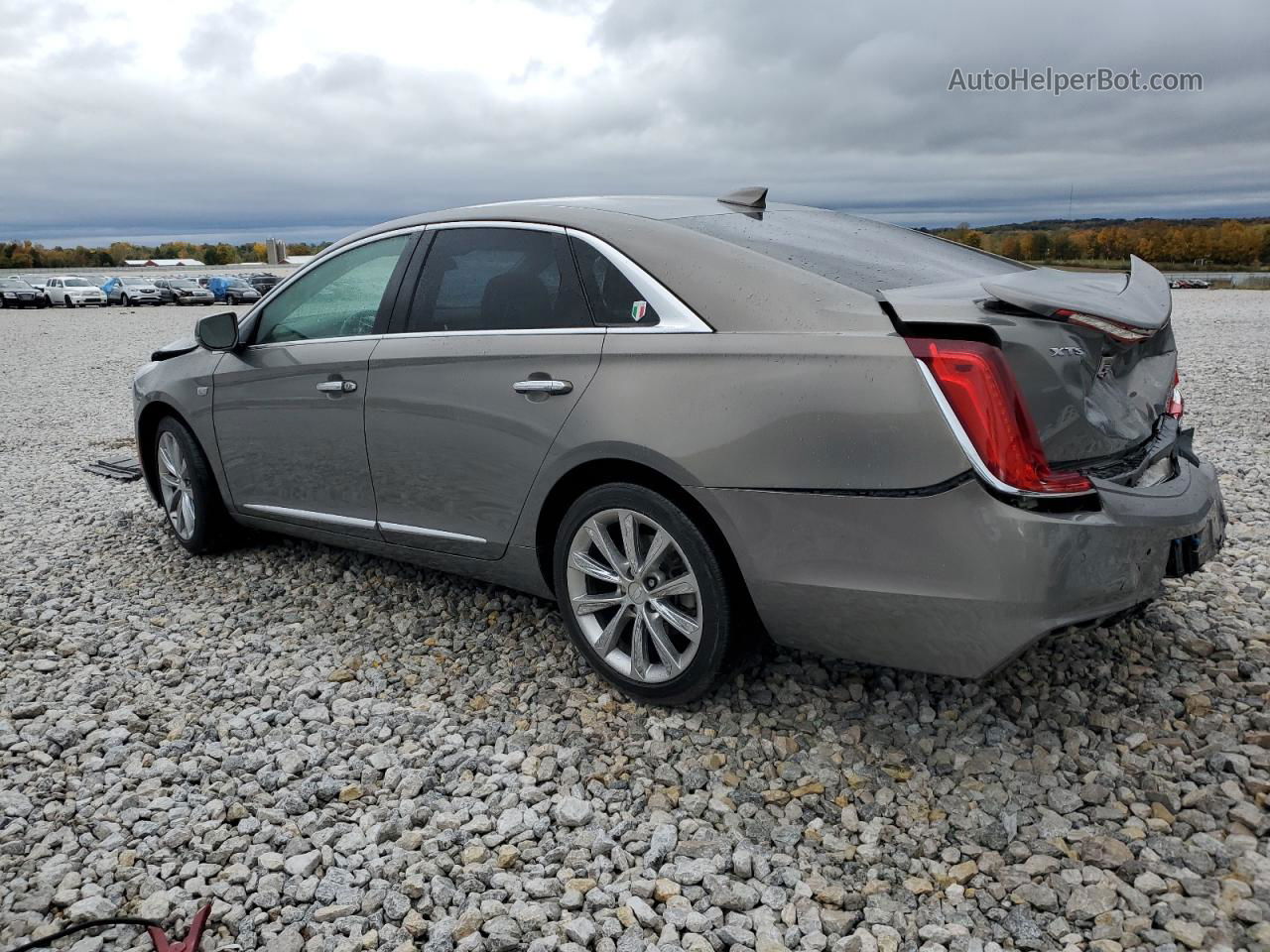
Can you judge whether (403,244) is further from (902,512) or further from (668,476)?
(902,512)

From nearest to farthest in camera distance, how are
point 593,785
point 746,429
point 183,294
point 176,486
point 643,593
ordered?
point 746,429 → point 593,785 → point 643,593 → point 176,486 → point 183,294

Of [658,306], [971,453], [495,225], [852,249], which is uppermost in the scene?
[495,225]

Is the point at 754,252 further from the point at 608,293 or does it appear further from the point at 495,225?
the point at 495,225

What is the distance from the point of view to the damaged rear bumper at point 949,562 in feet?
8.50

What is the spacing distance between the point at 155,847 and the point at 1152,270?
3.63m

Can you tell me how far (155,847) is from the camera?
2.82 m

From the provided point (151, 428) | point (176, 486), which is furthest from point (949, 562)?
point (151, 428)

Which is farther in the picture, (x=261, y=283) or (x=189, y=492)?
(x=261, y=283)

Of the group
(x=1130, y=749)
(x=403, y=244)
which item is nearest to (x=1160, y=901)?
(x=1130, y=749)

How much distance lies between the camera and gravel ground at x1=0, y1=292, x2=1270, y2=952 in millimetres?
2492

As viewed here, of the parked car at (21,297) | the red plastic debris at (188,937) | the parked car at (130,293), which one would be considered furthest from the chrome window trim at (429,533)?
the parked car at (21,297)

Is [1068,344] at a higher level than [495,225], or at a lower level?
lower

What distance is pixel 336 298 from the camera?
14.5ft

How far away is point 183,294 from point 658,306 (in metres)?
47.8
